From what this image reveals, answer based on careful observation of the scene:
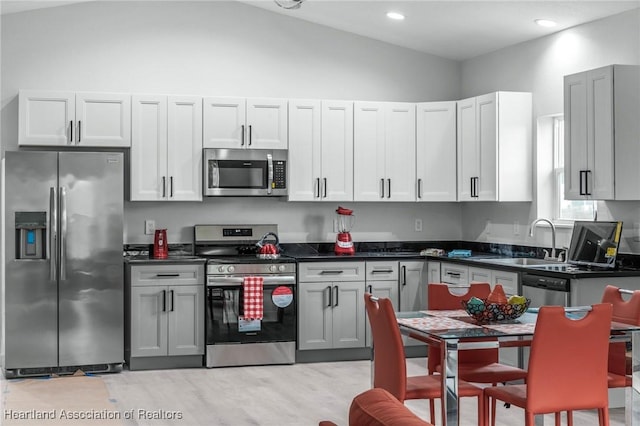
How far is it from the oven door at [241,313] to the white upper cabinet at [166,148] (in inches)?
33.6

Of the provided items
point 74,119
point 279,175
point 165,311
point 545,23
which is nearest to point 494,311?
point 545,23

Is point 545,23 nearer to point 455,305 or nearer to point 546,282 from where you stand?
point 546,282

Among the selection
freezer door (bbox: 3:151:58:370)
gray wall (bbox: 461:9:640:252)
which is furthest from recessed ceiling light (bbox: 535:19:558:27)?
freezer door (bbox: 3:151:58:370)

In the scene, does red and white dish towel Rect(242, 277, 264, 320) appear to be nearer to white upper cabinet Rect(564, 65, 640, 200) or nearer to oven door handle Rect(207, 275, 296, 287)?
oven door handle Rect(207, 275, 296, 287)

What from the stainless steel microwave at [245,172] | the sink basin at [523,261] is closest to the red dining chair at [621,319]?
the sink basin at [523,261]

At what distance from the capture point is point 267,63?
731 cm

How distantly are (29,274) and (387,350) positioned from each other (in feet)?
11.6

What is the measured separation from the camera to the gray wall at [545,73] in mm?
5625

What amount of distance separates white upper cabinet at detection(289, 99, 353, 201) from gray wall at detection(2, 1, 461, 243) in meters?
0.35

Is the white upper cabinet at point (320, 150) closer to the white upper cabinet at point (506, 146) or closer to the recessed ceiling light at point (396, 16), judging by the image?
the recessed ceiling light at point (396, 16)

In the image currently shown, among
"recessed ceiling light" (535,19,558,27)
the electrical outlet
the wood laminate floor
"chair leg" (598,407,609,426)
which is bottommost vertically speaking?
the wood laminate floor

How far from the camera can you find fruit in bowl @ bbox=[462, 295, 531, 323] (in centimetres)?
370

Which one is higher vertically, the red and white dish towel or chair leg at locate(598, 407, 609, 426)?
the red and white dish towel

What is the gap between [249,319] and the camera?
257 inches
